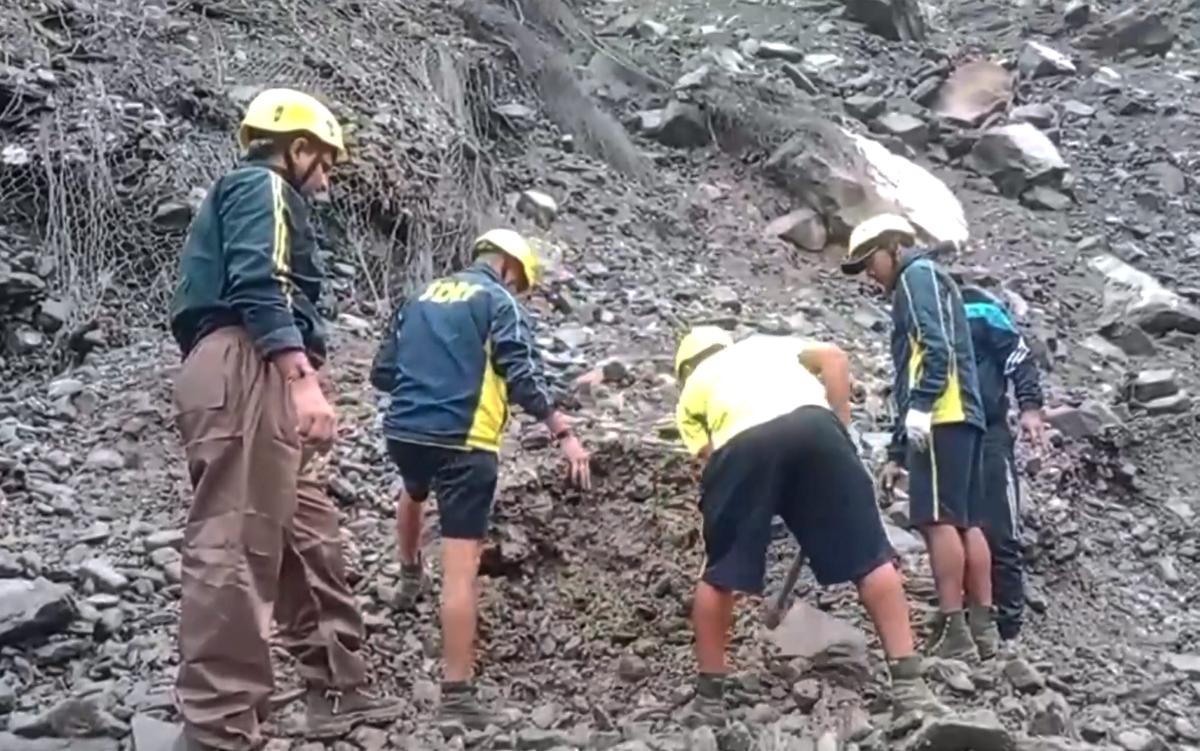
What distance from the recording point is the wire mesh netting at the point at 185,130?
26.4 ft

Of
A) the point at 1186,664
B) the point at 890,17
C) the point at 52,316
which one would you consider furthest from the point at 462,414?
the point at 890,17

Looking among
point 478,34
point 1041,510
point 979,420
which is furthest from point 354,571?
Answer: point 478,34

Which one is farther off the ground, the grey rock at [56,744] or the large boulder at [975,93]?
the large boulder at [975,93]

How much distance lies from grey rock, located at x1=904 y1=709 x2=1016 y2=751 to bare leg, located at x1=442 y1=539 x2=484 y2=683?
1408 mm

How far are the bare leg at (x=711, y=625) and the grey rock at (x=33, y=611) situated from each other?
2243 mm

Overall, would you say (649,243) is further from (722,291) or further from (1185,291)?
(1185,291)

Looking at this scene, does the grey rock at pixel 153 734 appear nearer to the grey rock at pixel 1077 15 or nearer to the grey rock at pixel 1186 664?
the grey rock at pixel 1186 664

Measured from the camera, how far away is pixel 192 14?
31.6 feet

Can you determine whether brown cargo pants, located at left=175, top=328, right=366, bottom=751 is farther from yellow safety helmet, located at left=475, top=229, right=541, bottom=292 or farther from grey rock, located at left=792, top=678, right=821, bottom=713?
grey rock, located at left=792, top=678, right=821, bottom=713

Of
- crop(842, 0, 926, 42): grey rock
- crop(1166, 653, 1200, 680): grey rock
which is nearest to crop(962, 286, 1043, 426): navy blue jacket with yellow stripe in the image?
crop(1166, 653, 1200, 680): grey rock

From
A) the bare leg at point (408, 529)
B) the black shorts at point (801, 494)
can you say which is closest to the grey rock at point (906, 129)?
the bare leg at point (408, 529)

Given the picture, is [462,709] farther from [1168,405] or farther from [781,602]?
[1168,405]

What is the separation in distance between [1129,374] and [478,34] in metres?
5.13

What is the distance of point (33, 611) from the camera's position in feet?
16.9
